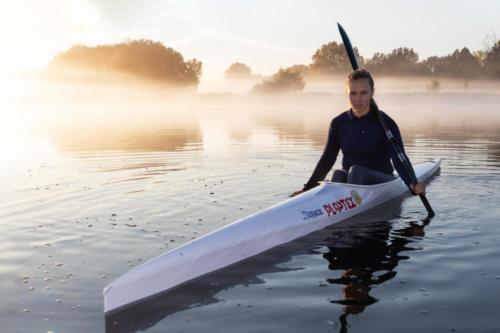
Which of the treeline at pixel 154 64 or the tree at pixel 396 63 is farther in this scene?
the tree at pixel 396 63

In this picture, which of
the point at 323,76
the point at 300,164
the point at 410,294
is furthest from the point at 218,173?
the point at 323,76

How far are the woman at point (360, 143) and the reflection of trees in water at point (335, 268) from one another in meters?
0.84

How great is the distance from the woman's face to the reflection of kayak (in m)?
1.41

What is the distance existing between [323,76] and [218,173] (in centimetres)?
14613

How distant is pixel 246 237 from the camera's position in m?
6.59

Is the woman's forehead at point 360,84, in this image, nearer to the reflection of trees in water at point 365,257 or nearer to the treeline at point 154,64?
the reflection of trees in water at point 365,257

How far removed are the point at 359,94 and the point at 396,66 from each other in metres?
142

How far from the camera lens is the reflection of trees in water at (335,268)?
201 inches

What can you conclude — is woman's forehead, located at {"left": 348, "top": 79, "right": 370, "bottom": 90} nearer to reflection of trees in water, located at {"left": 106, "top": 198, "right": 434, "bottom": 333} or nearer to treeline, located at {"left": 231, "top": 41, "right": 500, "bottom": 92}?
reflection of trees in water, located at {"left": 106, "top": 198, "right": 434, "bottom": 333}

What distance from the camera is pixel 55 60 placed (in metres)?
150

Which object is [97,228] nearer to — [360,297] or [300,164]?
[360,297]

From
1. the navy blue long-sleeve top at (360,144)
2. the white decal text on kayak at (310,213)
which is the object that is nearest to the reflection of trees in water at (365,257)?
the white decal text on kayak at (310,213)

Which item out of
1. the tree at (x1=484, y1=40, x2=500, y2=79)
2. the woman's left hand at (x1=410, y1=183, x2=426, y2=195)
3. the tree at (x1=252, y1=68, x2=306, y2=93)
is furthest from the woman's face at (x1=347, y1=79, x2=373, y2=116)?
the tree at (x1=252, y1=68, x2=306, y2=93)

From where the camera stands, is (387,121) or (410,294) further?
(387,121)
